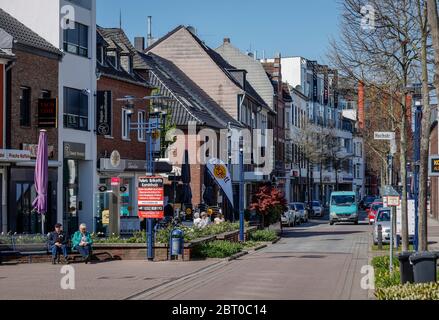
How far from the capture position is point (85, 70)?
3678 cm

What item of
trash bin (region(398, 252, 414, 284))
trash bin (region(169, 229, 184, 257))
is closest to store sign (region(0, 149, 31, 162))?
trash bin (region(169, 229, 184, 257))

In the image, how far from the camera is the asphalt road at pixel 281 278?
17.5 m

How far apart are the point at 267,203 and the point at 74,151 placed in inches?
453

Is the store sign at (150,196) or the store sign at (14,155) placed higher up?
the store sign at (14,155)

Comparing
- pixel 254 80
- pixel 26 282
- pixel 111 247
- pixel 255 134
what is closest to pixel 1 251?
pixel 111 247

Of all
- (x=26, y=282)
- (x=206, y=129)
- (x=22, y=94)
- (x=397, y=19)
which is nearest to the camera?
(x=26, y=282)

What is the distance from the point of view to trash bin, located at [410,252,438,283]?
16.2 meters

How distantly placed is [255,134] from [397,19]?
43.4 meters

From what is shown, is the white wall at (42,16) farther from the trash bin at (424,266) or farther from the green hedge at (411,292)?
the green hedge at (411,292)

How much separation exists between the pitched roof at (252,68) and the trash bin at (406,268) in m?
57.7

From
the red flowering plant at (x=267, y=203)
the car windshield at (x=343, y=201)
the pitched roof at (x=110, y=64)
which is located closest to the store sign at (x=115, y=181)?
the pitched roof at (x=110, y=64)

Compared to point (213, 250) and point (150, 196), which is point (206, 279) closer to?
point (150, 196)

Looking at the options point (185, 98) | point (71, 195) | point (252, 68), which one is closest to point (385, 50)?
point (71, 195)
